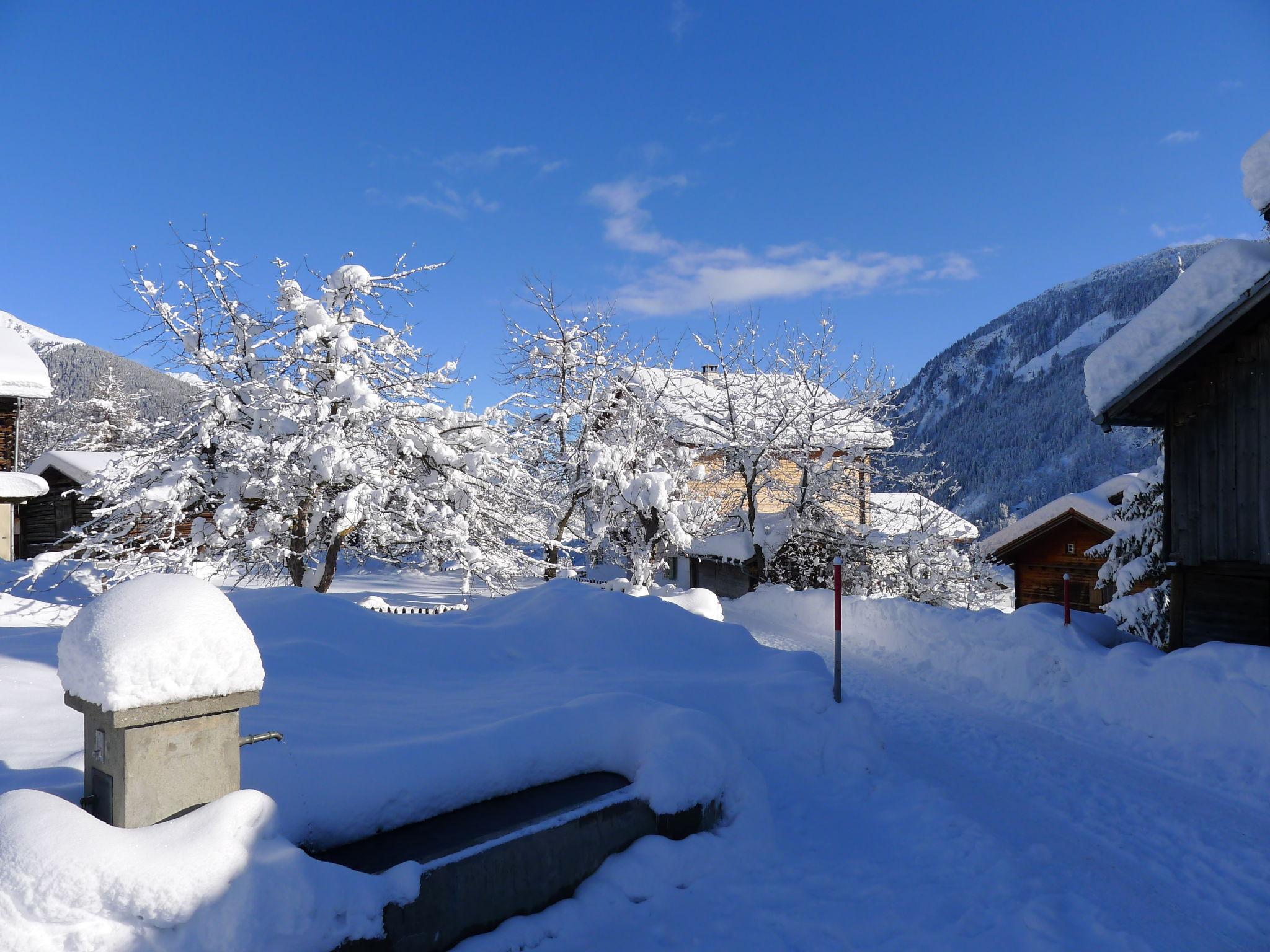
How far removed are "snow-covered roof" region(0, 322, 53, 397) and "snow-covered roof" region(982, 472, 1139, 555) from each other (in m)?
28.0

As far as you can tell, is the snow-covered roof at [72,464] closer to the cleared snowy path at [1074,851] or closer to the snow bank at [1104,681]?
the snow bank at [1104,681]

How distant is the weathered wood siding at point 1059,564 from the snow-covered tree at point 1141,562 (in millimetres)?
7638

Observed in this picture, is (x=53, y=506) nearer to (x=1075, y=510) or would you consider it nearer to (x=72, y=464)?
(x=72, y=464)

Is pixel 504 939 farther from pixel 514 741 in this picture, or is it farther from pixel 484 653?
A: pixel 484 653

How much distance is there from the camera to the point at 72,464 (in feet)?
92.6

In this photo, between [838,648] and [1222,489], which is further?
[1222,489]

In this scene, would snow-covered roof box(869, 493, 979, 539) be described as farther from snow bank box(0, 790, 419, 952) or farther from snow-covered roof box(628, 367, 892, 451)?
snow bank box(0, 790, 419, 952)

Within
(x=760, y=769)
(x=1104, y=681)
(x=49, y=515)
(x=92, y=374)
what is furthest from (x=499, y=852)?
(x=92, y=374)

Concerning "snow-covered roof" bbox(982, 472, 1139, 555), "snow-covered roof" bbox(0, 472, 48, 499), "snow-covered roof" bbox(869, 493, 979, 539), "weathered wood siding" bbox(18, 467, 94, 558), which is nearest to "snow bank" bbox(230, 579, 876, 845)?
"snow-covered roof" bbox(982, 472, 1139, 555)

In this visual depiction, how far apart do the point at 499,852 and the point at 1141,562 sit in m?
12.1

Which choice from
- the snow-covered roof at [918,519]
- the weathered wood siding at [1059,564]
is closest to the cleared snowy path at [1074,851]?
the weathered wood siding at [1059,564]

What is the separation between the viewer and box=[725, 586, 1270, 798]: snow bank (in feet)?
21.7

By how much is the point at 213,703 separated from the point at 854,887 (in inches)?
143

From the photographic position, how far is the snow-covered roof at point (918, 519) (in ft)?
79.1
